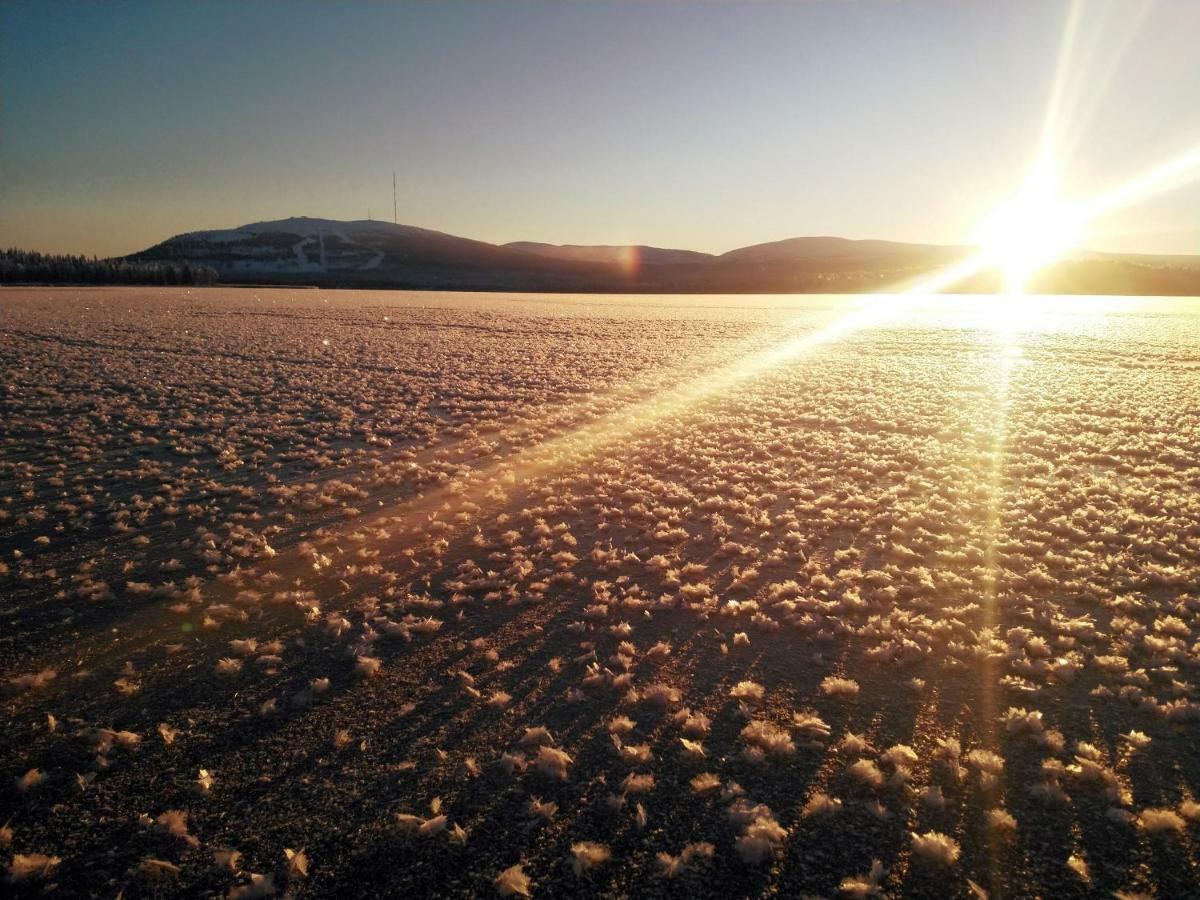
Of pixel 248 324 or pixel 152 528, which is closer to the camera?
pixel 152 528

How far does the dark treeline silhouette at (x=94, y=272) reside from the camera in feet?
309

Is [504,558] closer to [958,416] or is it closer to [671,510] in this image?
[671,510]

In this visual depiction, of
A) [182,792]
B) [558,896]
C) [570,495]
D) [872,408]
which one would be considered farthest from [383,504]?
[872,408]

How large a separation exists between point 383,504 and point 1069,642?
7.21m

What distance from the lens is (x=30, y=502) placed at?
26.0ft

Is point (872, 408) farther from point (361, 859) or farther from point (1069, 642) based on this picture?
point (361, 859)

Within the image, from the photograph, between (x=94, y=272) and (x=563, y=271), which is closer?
(x=94, y=272)

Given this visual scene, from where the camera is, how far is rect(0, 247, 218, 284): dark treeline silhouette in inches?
3711

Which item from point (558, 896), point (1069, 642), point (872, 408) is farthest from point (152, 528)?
point (872, 408)

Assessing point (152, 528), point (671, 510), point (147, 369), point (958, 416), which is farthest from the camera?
point (147, 369)

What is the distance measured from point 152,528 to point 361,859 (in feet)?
19.1

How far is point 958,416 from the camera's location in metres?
13.6

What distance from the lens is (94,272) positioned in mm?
98062

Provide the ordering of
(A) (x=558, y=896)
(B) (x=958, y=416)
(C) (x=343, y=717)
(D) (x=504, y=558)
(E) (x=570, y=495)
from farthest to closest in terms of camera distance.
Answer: (B) (x=958, y=416) → (E) (x=570, y=495) → (D) (x=504, y=558) → (C) (x=343, y=717) → (A) (x=558, y=896)
